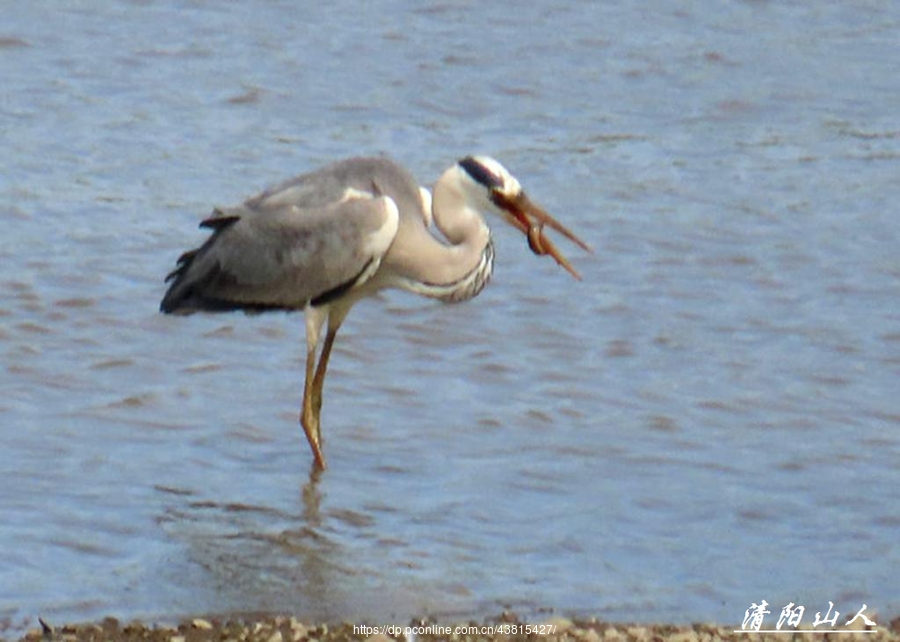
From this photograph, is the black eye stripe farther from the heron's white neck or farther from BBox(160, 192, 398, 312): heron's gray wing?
BBox(160, 192, 398, 312): heron's gray wing

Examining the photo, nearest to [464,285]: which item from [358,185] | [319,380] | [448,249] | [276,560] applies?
Answer: [448,249]

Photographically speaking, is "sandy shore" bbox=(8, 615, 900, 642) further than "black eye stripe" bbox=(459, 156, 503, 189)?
No

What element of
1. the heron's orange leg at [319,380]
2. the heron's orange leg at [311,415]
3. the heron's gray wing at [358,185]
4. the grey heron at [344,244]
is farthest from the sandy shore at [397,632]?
the heron's gray wing at [358,185]

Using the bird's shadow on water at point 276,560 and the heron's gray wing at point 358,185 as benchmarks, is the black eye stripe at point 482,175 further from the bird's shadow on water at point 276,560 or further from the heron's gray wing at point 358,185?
the bird's shadow on water at point 276,560

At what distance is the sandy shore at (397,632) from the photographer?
5.34 metres

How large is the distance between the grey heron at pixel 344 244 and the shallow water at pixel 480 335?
0.41 meters

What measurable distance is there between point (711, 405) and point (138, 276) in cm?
272

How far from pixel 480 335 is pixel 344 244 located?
155 cm

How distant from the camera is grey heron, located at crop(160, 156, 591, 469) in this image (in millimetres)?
7113

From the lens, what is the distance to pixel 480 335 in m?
8.67

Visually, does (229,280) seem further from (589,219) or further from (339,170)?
(589,219)
